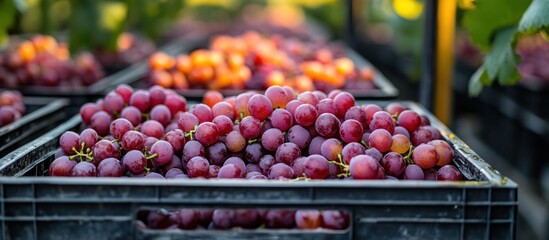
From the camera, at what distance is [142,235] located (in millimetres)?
1208

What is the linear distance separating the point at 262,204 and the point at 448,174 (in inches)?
16.7

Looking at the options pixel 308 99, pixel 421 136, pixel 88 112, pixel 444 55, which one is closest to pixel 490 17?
pixel 444 55

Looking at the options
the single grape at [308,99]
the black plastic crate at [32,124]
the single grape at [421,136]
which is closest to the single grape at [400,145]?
the single grape at [421,136]

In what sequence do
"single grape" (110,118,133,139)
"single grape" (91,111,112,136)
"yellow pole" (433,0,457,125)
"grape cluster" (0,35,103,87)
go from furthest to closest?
"grape cluster" (0,35,103,87), "yellow pole" (433,0,457,125), "single grape" (91,111,112,136), "single grape" (110,118,133,139)

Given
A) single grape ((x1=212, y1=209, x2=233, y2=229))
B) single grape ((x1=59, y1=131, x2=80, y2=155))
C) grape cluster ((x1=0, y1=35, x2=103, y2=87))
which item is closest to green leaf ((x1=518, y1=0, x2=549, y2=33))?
single grape ((x1=212, y1=209, x2=233, y2=229))

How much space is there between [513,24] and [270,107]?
95 centimetres

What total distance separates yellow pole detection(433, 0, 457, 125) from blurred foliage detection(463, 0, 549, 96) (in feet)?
1.55

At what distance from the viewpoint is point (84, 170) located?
1356 mm

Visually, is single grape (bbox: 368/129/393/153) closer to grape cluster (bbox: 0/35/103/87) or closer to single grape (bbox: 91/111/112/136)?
single grape (bbox: 91/111/112/136)

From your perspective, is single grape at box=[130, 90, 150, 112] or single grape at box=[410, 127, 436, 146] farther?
single grape at box=[130, 90, 150, 112]

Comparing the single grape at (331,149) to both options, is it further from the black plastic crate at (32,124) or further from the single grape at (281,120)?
the black plastic crate at (32,124)

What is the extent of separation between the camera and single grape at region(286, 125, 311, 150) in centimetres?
146

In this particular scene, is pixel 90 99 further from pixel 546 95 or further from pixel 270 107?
pixel 546 95

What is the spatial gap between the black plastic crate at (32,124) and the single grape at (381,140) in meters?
0.95
